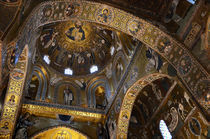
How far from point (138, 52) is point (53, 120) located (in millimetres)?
6869

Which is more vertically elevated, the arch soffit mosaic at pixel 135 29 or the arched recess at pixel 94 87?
the arched recess at pixel 94 87

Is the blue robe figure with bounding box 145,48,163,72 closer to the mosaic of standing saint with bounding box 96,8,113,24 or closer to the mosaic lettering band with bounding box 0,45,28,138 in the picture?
the mosaic of standing saint with bounding box 96,8,113,24

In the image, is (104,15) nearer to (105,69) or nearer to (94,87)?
(105,69)

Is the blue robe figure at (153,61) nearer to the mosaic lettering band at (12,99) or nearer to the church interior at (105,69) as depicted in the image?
the church interior at (105,69)

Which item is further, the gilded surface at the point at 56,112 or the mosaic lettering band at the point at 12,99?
the gilded surface at the point at 56,112

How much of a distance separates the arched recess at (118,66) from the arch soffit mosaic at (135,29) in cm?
365

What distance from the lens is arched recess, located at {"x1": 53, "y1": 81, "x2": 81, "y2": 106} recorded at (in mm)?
14498

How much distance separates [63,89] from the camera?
15242mm

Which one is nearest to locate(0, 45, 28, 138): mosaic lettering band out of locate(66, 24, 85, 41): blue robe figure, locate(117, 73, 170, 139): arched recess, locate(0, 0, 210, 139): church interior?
locate(0, 0, 210, 139): church interior

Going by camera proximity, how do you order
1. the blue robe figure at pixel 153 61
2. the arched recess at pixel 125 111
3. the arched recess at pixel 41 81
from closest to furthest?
the blue robe figure at pixel 153 61, the arched recess at pixel 125 111, the arched recess at pixel 41 81

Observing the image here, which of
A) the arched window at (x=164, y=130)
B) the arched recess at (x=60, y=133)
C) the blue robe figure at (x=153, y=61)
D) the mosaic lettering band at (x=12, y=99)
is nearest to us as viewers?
Answer: the blue robe figure at (x=153, y=61)

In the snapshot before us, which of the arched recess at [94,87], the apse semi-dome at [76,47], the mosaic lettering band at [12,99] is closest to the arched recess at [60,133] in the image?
the mosaic lettering band at [12,99]

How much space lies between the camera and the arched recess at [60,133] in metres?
12.5

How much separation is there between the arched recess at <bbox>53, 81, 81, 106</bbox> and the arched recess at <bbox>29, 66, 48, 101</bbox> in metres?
0.80
